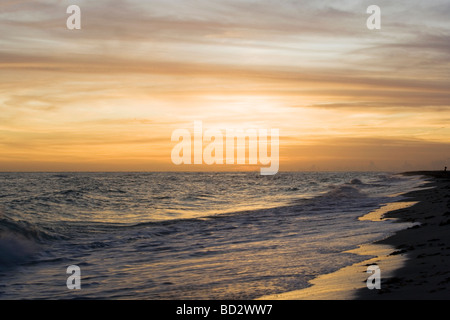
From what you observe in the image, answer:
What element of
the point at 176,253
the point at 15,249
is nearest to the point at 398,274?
the point at 176,253

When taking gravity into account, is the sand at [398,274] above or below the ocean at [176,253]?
above

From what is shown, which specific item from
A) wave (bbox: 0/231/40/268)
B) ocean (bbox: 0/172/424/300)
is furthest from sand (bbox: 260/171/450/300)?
wave (bbox: 0/231/40/268)

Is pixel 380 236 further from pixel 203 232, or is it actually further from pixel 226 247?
pixel 203 232

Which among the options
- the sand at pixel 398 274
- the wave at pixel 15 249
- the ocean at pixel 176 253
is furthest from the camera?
the wave at pixel 15 249

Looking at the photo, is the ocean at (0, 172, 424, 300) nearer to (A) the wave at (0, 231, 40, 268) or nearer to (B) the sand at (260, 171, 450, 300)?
(A) the wave at (0, 231, 40, 268)

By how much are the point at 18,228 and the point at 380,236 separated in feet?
47.2

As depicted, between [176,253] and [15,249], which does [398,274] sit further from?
[15,249]

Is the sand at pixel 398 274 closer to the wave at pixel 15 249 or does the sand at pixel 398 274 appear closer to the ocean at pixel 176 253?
the ocean at pixel 176 253

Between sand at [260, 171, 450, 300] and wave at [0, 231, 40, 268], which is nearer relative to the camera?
sand at [260, 171, 450, 300]

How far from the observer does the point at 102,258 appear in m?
13.6

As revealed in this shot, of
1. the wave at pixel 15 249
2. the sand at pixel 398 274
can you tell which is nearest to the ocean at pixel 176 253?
the wave at pixel 15 249

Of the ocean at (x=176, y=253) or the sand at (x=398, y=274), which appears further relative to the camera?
the ocean at (x=176, y=253)

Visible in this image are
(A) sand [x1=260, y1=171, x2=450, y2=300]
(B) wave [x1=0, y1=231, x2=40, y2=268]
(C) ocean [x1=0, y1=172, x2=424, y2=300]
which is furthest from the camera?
(B) wave [x1=0, y1=231, x2=40, y2=268]
